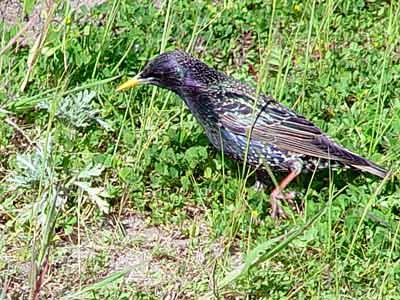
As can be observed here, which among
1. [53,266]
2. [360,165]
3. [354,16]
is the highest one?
[354,16]

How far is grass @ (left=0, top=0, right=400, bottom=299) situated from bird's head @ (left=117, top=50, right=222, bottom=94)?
0.17m

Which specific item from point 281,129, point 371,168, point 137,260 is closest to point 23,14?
point 281,129

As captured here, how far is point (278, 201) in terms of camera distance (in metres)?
5.39

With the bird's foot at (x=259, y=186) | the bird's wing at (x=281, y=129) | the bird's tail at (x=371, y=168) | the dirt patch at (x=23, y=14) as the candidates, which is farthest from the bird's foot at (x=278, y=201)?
the dirt patch at (x=23, y=14)

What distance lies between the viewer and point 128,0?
7.10 meters

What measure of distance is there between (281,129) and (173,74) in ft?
2.08

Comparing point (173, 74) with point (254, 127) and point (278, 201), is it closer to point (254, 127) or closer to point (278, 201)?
point (254, 127)

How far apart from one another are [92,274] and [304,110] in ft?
5.85

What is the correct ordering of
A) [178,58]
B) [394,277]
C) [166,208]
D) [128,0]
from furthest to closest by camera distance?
[128,0] → [178,58] → [166,208] → [394,277]

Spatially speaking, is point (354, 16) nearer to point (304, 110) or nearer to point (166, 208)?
point (304, 110)

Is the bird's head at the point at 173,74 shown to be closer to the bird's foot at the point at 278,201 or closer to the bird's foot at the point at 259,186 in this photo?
the bird's foot at the point at 259,186

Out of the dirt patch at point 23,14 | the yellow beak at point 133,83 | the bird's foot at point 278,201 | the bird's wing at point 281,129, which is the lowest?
the bird's foot at point 278,201

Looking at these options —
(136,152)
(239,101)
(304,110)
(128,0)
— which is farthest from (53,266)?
(128,0)

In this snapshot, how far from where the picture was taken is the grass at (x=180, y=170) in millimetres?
4840
